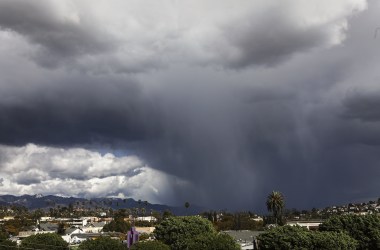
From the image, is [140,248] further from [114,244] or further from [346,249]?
[346,249]

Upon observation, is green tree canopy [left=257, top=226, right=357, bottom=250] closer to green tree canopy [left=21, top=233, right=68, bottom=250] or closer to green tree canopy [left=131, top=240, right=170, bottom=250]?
green tree canopy [left=131, top=240, right=170, bottom=250]

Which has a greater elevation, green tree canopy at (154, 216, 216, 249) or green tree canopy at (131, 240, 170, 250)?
green tree canopy at (154, 216, 216, 249)

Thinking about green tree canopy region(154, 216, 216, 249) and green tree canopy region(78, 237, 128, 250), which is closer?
green tree canopy region(78, 237, 128, 250)

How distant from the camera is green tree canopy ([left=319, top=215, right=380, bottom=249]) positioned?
79.4m

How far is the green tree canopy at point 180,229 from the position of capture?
91.2 m

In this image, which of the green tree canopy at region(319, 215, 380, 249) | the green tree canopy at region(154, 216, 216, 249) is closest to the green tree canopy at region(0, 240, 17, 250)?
the green tree canopy at region(154, 216, 216, 249)

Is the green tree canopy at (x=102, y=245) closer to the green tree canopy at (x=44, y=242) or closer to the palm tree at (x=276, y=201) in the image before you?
the green tree canopy at (x=44, y=242)

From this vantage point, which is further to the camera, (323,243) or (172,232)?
(172,232)

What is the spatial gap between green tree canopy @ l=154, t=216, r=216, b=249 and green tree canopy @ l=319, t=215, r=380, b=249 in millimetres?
24074

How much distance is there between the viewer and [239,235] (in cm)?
13925

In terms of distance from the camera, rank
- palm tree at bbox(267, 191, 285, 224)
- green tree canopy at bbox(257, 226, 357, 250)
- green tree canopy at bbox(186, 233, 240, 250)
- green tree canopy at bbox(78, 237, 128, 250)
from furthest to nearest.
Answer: palm tree at bbox(267, 191, 285, 224) → green tree canopy at bbox(78, 237, 128, 250) → green tree canopy at bbox(186, 233, 240, 250) → green tree canopy at bbox(257, 226, 357, 250)

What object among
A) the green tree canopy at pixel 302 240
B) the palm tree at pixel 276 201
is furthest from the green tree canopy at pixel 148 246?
the palm tree at pixel 276 201

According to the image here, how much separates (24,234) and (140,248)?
123m

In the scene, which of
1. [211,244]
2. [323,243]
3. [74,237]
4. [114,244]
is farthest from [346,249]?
[74,237]
